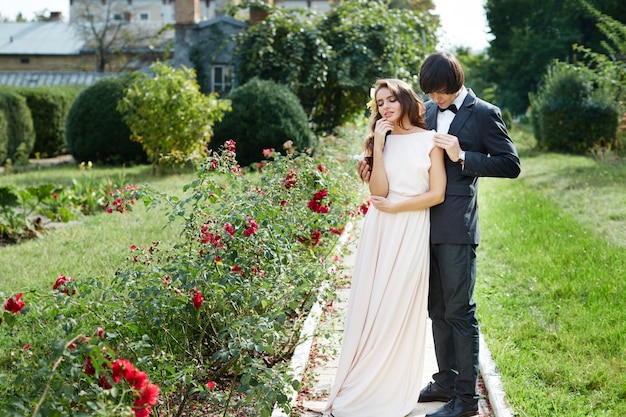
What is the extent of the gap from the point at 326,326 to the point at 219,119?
986 centimetres

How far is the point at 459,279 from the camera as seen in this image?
4105mm

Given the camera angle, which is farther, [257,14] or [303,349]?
[257,14]

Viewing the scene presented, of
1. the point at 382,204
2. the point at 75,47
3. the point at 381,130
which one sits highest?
the point at 75,47

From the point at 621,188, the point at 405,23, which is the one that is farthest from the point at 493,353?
the point at 405,23

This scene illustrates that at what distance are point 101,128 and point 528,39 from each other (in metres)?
27.5

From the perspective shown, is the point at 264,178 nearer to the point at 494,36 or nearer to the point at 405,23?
the point at 405,23

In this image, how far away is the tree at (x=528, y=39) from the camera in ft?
124

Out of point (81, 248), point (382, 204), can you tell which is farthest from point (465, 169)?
point (81, 248)

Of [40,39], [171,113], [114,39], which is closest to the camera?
[171,113]

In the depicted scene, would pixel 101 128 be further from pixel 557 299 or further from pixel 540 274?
pixel 557 299

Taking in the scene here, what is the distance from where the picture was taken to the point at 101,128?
17.5 metres

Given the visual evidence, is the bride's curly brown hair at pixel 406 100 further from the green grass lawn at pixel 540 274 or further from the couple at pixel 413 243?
the green grass lawn at pixel 540 274

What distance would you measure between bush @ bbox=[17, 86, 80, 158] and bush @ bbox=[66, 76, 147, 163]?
2299 millimetres

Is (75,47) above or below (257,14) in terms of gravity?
below
